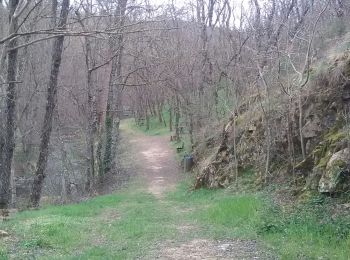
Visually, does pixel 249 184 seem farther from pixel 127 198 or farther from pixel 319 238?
pixel 319 238

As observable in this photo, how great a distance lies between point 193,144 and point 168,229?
1402cm

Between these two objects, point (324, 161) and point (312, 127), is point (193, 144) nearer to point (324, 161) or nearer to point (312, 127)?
point (312, 127)

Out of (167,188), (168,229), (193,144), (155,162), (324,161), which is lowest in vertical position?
(167,188)

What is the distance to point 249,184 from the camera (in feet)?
46.5

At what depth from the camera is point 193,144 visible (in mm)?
24000

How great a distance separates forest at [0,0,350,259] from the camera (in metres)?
8.27

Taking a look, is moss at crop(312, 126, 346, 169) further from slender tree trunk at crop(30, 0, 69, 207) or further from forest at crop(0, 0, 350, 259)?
slender tree trunk at crop(30, 0, 69, 207)

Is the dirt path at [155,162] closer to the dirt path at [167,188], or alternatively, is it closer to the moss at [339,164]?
the dirt path at [167,188]

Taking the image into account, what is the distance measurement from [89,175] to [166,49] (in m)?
9.53

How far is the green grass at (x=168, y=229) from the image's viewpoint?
7.60m

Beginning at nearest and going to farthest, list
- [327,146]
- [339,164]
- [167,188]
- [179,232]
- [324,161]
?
[339,164]
[179,232]
[324,161]
[327,146]
[167,188]

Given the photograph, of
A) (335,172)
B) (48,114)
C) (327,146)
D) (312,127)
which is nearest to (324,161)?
(327,146)

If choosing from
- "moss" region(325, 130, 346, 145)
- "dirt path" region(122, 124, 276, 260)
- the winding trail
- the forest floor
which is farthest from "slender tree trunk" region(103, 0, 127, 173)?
"moss" region(325, 130, 346, 145)

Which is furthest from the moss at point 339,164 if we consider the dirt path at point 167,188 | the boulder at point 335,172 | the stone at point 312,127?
the stone at point 312,127
